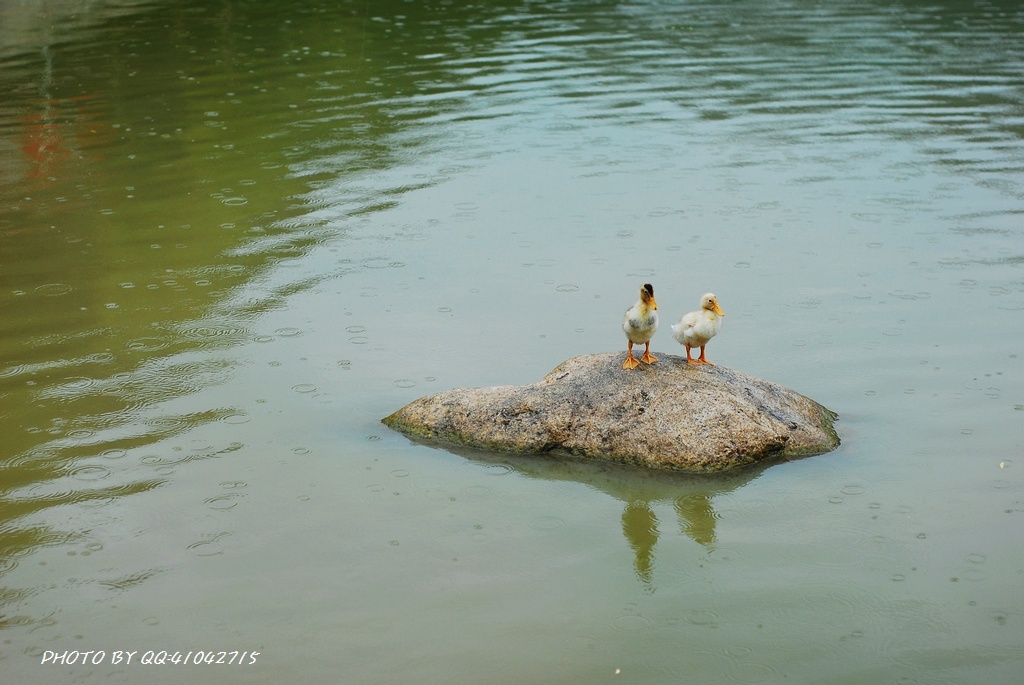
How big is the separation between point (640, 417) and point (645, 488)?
1.89 ft

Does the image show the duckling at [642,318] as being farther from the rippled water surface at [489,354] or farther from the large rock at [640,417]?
the rippled water surface at [489,354]

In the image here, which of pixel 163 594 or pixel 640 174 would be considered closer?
pixel 163 594

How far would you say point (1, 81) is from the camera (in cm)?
2144

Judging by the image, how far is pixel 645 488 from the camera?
28.5 feet

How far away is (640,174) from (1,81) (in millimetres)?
12742

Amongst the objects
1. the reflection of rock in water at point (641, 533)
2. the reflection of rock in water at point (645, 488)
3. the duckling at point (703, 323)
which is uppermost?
the duckling at point (703, 323)

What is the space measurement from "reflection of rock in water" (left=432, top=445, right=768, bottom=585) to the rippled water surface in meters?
0.03

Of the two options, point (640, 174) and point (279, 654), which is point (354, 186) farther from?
point (279, 654)

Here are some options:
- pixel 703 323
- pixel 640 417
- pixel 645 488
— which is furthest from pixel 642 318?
pixel 645 488

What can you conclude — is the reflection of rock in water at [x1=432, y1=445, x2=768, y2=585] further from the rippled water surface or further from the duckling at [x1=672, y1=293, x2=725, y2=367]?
the duckling at [x1=672, y1=293, x2=725, y2=367]

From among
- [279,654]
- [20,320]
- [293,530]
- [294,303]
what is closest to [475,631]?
[279,654]

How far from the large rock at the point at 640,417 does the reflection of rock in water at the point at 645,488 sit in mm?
79

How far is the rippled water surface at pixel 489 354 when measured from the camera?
7359 millimetres

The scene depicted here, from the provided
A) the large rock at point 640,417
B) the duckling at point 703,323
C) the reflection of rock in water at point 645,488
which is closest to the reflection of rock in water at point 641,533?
the reflection of rock in water at point 645,488
